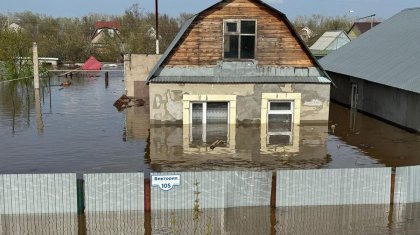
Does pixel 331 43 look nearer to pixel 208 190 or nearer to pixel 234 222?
pixel 208 190

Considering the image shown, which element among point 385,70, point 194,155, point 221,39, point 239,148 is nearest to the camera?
point 194,155

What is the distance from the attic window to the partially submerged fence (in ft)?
40.8

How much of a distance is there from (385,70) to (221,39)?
969 cm

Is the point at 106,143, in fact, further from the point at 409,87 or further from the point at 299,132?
the point at 409,87

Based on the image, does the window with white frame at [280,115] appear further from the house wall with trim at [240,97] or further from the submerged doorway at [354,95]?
the submerged doorway at [354,95]

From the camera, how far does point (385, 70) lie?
2411 centimetres

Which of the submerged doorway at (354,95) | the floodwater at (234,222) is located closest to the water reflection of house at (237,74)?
the submerged doorway at (354,95)

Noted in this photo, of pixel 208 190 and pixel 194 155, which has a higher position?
pixel 208 190

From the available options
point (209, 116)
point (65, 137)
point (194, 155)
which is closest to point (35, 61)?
point (65, 137)

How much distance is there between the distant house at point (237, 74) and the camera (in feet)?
72.5

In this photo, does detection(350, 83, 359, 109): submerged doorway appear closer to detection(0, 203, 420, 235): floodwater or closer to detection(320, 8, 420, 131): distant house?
detection(320, 8, 420, 131): distant house

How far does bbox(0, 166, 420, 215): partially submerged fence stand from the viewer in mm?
A: 10328

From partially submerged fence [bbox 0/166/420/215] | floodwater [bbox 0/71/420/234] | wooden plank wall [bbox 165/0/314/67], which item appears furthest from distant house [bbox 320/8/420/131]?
partially submerged fence [bbox 0/166/420/215]

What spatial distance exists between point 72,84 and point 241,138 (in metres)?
32.4
